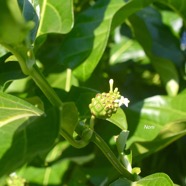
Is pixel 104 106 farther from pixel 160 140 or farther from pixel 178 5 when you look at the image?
pixel 178 5

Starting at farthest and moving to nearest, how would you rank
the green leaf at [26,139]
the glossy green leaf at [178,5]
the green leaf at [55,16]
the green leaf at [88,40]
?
the glossy green leaf at [178,5] < the green leaf at [88,40] < the green leaf at [55,16] < the green leaf at [26,139]

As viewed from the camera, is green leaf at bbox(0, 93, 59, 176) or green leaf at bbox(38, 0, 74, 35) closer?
green leaf at bbox(0, 93, 59, 176)

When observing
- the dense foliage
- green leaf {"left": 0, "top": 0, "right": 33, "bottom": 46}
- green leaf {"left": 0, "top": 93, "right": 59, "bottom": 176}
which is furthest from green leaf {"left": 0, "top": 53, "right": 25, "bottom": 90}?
green leaf {"left": 0, "top": 0, "right": 33, "bottom": 46}

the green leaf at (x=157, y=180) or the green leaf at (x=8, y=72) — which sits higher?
the green leaf at (x=8, y=72)

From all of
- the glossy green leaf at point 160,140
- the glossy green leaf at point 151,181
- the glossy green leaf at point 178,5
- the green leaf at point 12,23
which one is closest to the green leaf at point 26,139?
the green leaf at point 12,23

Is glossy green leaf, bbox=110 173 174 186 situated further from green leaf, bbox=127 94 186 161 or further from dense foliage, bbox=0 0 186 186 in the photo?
green leaf, bbox=127 94 186 161

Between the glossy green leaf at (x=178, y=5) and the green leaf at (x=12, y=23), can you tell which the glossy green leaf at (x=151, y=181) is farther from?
the glossy green leaf at (x=178, y=5)

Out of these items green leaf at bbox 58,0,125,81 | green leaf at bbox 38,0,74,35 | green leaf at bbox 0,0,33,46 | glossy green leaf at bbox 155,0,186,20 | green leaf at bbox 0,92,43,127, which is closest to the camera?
green leaf at bbox 0,0,33,46
